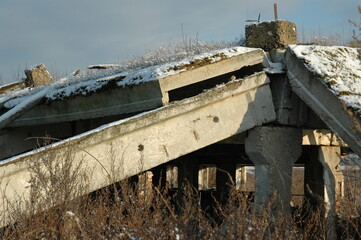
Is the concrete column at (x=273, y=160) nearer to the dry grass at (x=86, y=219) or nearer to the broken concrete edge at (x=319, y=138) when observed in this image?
the broken concrete edge at (x=319, y=138)

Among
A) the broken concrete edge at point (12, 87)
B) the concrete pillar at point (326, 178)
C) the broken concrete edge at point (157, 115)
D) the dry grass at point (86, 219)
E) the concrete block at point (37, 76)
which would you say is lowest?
the concrete pillar at point (326, 178)

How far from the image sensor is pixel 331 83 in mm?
5883

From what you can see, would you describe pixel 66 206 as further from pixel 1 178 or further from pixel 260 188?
pixel 260 188

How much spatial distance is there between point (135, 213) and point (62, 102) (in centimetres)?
347

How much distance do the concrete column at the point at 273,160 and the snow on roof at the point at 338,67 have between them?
96 cm

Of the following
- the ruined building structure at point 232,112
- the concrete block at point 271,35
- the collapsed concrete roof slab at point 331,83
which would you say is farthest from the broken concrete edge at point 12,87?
the collapsed concrete roof slab at point 331,83

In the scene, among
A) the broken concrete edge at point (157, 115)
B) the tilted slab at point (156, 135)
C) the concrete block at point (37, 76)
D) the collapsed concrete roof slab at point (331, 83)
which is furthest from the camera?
the concrete block at point (37, 76)

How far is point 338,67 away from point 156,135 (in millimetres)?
2269

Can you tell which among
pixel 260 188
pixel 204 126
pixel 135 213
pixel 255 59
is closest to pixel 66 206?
pixel 135 213

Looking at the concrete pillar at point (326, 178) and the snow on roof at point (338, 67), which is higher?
the snow on roof at point (338, 67)

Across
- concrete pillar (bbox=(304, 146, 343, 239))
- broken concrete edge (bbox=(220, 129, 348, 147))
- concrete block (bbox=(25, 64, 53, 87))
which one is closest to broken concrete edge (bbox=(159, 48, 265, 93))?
broken concrete edge (bbox=(220, 129, 348, 147))

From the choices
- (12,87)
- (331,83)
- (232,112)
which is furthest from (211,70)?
(12,87)

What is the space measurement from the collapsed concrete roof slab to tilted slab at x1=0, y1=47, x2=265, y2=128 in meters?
0.58

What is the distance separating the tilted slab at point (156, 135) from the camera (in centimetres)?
521
